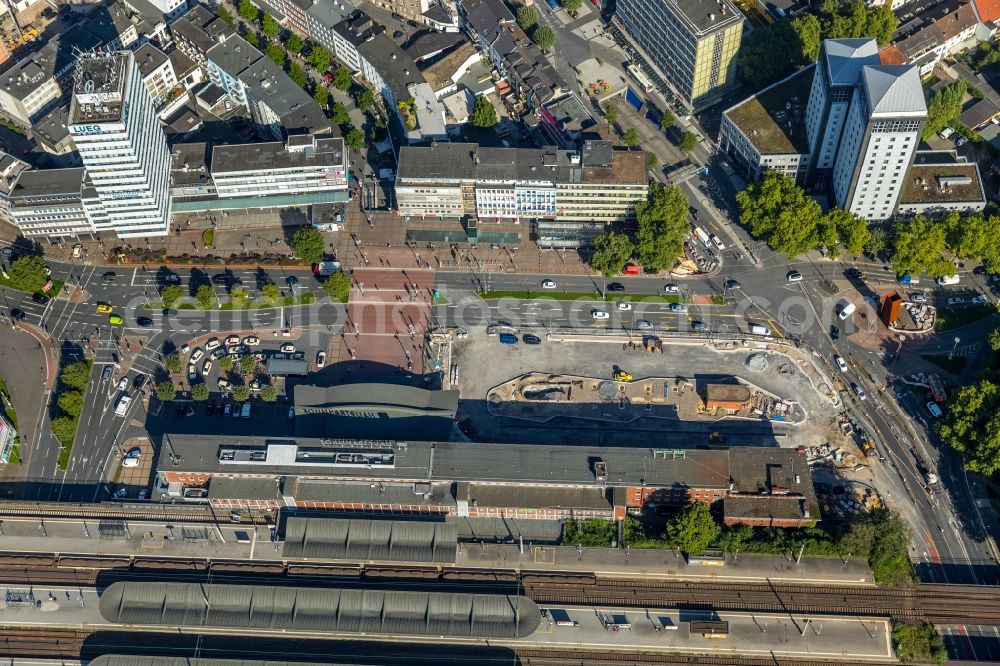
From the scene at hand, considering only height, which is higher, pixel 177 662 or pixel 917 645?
pixel 917 645

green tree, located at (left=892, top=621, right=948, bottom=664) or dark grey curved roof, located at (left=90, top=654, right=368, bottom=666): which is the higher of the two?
green tree, located at (left=892, top=621, right=948, bottom=664)

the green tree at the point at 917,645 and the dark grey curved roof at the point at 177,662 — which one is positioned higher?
the green tree at the point at 917,645

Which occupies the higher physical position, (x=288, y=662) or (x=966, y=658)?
(x=966, y=658)

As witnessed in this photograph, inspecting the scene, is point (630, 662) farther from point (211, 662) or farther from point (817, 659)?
point (211, 662)

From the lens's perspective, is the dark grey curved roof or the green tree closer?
the green tree

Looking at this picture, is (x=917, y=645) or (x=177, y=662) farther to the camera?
(x=177, y=662)

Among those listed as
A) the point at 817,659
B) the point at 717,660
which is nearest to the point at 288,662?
the point at 717,660

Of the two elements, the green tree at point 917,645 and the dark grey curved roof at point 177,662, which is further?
the dark grey curved roof at point 177,662
